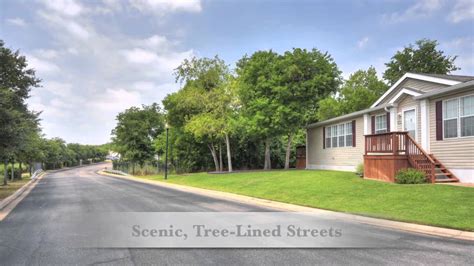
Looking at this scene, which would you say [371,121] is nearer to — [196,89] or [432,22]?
[432,22]

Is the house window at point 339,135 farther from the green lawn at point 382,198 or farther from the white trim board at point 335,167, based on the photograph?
the green lawn at point 382,198

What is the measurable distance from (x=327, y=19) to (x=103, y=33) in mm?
11559

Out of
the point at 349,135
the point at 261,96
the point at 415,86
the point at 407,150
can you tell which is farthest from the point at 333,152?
the point at 407,150

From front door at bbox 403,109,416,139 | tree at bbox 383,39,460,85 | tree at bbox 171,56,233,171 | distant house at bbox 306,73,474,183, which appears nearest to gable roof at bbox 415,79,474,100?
distant house at bbox 306,73,474,183

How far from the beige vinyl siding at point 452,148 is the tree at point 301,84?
39.8 ft

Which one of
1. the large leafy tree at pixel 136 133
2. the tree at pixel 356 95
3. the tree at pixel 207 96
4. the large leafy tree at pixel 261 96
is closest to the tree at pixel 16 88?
the tree at pixel 207 96

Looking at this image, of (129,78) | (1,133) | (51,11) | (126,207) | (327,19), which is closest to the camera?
(126,207)

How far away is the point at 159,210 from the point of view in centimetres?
1130

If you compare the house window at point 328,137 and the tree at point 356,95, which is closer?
the house window at point 328,137

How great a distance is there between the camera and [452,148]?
14492 millimetres

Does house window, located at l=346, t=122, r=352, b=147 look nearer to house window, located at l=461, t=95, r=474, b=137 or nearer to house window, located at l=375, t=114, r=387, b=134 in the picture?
house window, located at l=375, t=114, r=387, b=134

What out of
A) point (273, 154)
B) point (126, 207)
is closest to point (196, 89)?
point (273, 154)

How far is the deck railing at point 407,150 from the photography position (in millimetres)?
14547

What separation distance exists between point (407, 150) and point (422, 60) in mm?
28027
